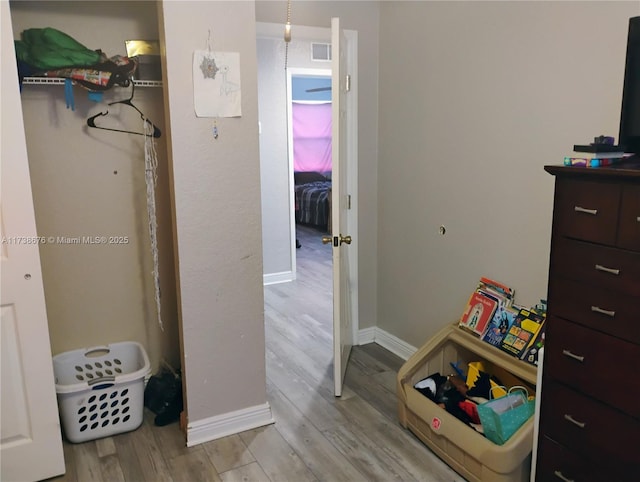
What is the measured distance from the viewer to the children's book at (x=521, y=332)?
7.65ft

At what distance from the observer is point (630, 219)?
151cm

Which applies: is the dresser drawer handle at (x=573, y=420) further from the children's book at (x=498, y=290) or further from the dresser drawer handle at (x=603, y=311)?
the children's book at (x=498, y=290)

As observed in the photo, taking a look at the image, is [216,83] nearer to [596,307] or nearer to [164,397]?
[164,397]

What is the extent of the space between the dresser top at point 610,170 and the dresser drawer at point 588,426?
65 centimetres

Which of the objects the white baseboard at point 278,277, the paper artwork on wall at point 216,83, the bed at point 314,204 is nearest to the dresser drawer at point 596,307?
the paper artwork on wall at point 216,83

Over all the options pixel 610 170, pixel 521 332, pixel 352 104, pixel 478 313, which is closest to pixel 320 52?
pixel 352 104

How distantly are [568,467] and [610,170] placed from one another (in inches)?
40.0

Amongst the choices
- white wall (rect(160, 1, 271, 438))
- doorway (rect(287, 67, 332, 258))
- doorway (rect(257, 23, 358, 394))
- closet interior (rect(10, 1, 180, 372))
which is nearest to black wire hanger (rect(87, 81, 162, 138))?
closet interior (rect(10, 1, 180, 372))

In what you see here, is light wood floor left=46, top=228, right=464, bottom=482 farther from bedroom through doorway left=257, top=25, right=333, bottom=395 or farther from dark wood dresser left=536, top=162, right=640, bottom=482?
dark wood dresser left=536, top=162, right=640, bottom=482

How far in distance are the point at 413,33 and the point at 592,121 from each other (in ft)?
4.11

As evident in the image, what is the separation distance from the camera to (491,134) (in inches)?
100

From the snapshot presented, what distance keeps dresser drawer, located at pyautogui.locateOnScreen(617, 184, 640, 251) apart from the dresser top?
1.7 inches

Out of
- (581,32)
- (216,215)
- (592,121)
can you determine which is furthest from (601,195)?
(216,215)

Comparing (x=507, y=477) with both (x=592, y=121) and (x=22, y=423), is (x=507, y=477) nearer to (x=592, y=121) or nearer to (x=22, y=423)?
(x=592, y=121)
